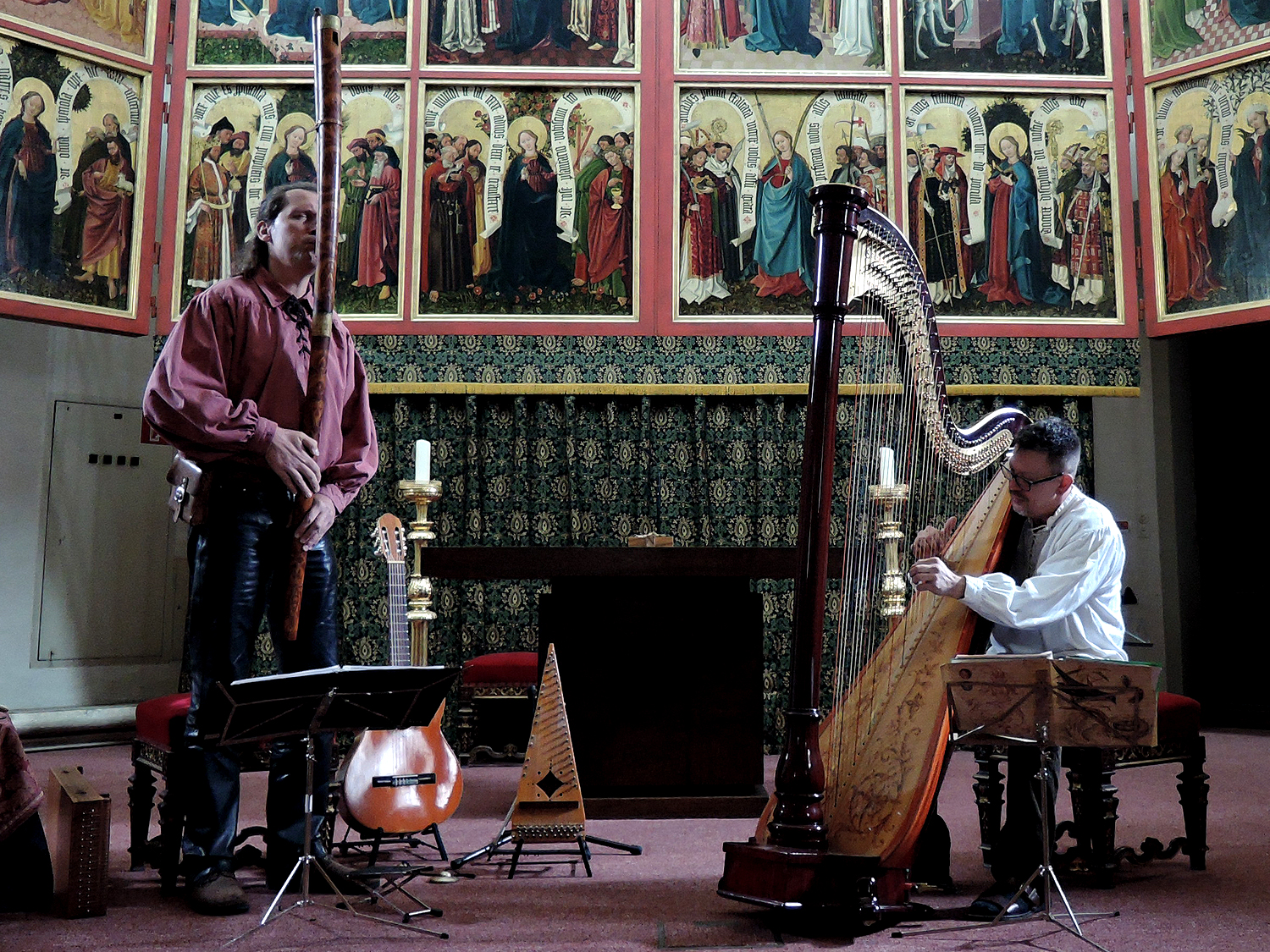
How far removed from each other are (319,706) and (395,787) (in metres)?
1.02

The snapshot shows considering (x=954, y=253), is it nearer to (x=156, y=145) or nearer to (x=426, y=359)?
(x=426, y=359)

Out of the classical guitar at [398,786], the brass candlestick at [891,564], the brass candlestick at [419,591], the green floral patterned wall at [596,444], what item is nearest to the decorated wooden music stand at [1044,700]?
the classical guitar at [398,786]

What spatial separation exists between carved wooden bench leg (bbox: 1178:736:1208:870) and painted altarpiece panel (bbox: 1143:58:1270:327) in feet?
15.2

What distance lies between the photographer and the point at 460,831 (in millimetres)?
4602

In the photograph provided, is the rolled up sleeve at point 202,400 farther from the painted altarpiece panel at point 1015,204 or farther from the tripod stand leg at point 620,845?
the painted altarpiece panel at point 1015,204

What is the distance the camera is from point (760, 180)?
8.21 m

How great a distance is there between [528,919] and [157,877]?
4.62 ft

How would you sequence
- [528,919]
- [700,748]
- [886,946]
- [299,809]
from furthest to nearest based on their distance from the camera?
[700,748], [299,809], [528,919], [886,946]

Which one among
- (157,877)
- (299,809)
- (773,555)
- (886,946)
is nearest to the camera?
(886,946)

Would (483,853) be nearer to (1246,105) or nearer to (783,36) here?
(783,36)

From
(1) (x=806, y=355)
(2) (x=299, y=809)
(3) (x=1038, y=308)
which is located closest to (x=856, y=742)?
(2) (x=299, y=809)

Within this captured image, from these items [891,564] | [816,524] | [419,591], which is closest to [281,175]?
[419,591]

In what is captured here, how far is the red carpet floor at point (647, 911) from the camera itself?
2.86 meters

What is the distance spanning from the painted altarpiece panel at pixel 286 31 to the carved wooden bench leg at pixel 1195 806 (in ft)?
22.0
